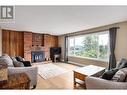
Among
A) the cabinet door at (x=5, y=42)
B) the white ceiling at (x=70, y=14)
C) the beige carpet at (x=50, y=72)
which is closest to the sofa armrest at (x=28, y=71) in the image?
the beige carpet at (x=50, y=72)

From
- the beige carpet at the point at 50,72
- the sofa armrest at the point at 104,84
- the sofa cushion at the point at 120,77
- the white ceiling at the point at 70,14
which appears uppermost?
the white ceiling at the point at 70,14

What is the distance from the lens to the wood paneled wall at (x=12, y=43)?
18.4 feet

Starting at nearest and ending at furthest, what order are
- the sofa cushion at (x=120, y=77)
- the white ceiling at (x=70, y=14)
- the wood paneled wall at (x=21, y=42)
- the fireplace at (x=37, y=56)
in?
the sofa cushion at (x=120, y=77), the white ceiling at (x=70, y=14), the wood paneled wall at (x=21, y=42), the fireplace at (x=37, y=56)

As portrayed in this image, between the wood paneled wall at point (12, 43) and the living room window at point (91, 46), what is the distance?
307 centimetres

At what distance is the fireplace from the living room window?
1.82 metres

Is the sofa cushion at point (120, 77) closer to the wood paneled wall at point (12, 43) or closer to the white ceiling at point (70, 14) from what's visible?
the white ceiling at point (70, 14)

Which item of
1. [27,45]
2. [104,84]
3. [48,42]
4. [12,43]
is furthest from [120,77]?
[48,42]

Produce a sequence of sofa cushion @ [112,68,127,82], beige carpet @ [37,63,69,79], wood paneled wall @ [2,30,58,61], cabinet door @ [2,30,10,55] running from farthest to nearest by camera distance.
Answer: wood paneled wall @ [2,30,58,61]
cabinet door @ [2,30,10,55]
beige carpet @ [37,63,69,79]
sofa cushion @ [112,68,127,82]

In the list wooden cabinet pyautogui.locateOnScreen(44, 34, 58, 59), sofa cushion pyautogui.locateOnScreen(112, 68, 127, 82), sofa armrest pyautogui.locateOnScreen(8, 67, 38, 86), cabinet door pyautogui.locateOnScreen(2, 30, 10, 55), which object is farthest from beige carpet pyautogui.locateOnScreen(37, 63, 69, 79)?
sofa cushion pyautogui.locateOnScreen(112, 68, 127, 82)

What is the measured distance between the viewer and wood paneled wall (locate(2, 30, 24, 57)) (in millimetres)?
5613

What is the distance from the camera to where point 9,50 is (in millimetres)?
5758

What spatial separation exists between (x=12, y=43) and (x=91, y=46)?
4342mm

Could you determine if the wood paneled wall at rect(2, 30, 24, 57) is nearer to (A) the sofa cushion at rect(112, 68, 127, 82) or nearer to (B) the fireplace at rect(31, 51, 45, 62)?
(B) the fireplace at rect(31, 51, 45, 62)
